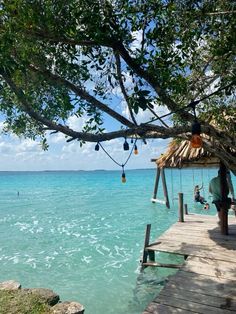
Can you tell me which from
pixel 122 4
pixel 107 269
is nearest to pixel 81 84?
pixel 122 4

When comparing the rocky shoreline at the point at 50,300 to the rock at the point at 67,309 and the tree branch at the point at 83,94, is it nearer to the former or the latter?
the rock at the point at 67,309

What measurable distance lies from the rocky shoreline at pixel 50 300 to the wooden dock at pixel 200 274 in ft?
5.35

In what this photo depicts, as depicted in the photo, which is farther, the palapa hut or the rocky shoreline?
the palapa hut

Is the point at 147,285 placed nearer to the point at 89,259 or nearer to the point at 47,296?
the point at 47,296

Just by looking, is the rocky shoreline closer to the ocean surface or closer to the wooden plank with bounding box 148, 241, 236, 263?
the ocean surface

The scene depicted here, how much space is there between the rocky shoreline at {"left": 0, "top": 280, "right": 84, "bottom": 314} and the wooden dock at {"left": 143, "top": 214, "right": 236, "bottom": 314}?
1.63m

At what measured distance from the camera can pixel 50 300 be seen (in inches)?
244

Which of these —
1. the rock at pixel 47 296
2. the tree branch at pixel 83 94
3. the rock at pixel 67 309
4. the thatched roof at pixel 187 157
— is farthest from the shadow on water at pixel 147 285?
the tree branch at pixel 83 94

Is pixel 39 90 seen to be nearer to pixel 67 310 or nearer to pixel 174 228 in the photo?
pixel 67 310

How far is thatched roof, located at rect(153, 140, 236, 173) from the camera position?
9773 millimetres

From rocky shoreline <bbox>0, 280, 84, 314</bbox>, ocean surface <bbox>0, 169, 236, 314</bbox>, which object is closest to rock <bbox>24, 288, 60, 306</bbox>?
rocky shoreline <bbox>0, 280, 84, 314</bbox>

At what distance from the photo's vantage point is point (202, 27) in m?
4.69

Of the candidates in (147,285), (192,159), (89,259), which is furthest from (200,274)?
(89,259)

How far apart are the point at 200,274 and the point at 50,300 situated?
3.11m
